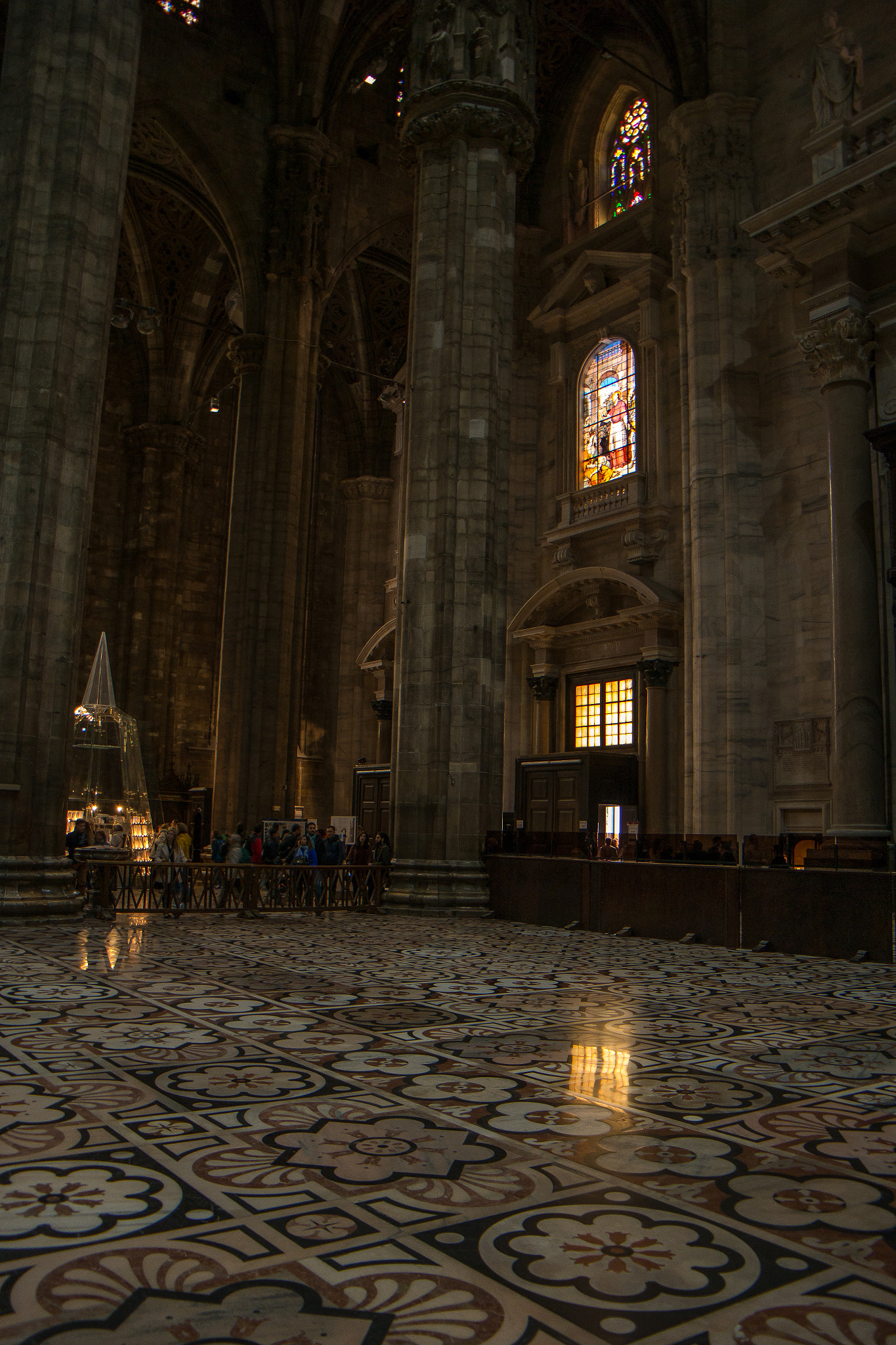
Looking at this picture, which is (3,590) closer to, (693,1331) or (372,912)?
(372,912)

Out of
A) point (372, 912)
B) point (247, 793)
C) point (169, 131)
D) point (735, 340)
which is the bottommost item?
point (372, 912)

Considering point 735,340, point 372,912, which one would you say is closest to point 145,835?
point 372,912

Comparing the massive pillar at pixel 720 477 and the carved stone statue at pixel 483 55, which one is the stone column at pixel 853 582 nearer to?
the massive pillar at pixel 720 477

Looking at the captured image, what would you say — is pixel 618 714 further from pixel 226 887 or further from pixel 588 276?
pixel 226 887

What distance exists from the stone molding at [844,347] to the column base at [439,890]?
8.68 m

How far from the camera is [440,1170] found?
2904mm

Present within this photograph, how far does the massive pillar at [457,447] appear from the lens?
13.5 meters

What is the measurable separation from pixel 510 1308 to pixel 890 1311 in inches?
30.8

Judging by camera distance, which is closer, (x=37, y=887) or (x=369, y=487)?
(x=37, y=887)

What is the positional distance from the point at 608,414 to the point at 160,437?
14.8 meters

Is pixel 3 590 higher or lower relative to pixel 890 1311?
higher

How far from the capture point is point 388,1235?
2400mm

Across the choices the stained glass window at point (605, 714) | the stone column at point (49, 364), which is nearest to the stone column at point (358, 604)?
the stained glass window at point (605, 714)

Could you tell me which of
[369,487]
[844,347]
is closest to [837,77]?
[844,347]
